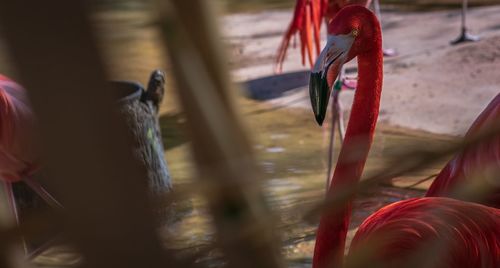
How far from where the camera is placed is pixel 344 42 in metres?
2.26

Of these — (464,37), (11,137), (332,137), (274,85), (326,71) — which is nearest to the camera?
(326,71)

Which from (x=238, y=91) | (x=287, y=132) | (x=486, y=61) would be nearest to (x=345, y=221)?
(x=238, y=91)

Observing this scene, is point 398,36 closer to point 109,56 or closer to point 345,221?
point 345,221

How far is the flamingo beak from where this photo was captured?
209cm

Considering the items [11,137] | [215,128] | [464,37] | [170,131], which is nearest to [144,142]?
[11,137]

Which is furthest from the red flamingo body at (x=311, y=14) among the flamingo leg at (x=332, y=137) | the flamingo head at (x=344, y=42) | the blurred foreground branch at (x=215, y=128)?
the blurred foreground branch at (x=215, y=128)

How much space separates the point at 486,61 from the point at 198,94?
4.86 meters

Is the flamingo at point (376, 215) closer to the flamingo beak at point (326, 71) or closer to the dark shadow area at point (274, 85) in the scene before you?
the flamingo beak at point (326, 71)

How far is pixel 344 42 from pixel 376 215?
0.44 m

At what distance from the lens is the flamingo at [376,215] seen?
6.29ft

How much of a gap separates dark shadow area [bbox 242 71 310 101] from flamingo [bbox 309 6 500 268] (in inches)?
120

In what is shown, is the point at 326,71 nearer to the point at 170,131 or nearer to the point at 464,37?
the point at 170,131

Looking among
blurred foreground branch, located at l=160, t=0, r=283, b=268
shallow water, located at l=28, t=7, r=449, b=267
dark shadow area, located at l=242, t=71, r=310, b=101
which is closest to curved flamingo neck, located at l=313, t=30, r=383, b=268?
shallow water, located at l=28, t=7, r=449, b=267

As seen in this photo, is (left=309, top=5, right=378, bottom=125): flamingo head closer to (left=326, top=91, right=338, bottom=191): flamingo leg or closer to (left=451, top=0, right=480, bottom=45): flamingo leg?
(left=326, top=91, right=338, bottom=191): flamingo leg
